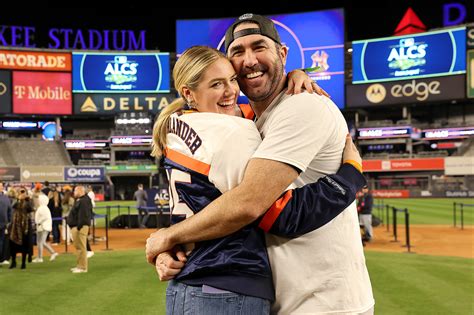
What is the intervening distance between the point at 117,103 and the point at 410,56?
33655 millimetres

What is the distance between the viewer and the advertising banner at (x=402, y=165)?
1977 inches

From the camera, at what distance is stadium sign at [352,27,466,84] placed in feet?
173

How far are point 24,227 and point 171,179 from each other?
1151cm

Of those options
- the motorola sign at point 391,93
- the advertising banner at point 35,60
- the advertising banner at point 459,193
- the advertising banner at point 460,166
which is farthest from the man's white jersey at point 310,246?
the advertising banner at point 35,60

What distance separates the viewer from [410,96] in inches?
2201

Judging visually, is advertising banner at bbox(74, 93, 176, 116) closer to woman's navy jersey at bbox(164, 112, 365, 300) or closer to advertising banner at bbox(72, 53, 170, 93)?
advertising banner at bbox(72, 53, 170, 93)

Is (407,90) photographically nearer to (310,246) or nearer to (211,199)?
(310,246)

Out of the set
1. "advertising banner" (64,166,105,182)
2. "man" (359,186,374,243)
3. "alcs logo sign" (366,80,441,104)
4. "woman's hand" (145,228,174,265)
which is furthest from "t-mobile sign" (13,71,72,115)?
"woman's hand" (145,228,174,265)

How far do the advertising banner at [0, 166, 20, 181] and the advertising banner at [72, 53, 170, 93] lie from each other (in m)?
17.0

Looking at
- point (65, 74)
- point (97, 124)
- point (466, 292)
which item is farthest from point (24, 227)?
point (97, 124)

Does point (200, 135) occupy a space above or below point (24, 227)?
above

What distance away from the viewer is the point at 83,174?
150 feet

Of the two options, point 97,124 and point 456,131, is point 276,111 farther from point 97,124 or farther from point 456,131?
point 97,124

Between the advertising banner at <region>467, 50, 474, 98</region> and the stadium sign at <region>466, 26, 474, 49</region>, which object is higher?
the stadium sign at <region>466, 26, 474, 49</region>
